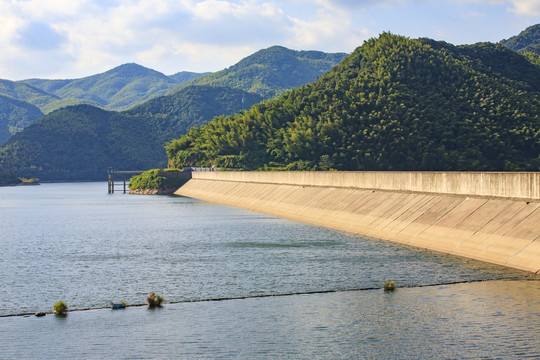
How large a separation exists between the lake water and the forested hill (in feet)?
298

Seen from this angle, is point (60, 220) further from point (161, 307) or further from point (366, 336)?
point (366, 336)

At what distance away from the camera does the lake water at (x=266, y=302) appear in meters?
20.3

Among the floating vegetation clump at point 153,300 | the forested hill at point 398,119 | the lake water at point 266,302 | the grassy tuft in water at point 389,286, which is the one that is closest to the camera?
the lake water at point 266,302

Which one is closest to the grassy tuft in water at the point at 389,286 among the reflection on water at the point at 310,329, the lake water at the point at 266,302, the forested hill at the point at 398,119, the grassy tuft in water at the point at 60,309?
the lake water at the point at 266,302

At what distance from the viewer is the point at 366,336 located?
70.7 ft

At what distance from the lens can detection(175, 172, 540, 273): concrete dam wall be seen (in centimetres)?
3422

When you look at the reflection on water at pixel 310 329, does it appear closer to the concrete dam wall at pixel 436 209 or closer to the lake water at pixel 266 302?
the lake water at pixel 266 302

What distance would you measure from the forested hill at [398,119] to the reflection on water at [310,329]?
105 m

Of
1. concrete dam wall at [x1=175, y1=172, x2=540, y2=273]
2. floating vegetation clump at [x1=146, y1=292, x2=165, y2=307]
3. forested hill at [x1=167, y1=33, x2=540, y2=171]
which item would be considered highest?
forested hill at [x1=167, y1=33, x2=540, y2=171]

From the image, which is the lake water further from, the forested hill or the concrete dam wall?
the forested hill

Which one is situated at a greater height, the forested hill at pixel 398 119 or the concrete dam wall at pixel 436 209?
the forested hill at pixel 398 119

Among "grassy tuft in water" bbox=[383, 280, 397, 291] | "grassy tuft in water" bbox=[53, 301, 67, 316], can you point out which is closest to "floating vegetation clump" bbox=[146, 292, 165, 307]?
"grassy tuft in water" bbox=[53, 301, 67, 316]

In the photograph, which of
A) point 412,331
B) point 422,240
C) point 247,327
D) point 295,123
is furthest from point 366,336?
point 295,123

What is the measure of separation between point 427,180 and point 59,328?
33177 millimetres
